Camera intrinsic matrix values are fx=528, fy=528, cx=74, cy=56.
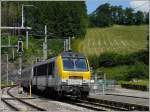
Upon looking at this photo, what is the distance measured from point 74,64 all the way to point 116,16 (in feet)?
386

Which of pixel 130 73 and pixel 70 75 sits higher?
pixel 70 75

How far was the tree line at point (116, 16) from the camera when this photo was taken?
415ft

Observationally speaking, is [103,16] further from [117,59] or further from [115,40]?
[117,59]

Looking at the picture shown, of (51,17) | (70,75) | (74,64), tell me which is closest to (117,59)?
(51,17)

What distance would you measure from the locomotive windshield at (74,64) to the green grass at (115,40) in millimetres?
62026

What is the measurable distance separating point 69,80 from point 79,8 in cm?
2562

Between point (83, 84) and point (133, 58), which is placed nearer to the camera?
point (83, 84)

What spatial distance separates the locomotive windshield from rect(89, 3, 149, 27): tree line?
87889 mm

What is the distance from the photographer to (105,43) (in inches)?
4316

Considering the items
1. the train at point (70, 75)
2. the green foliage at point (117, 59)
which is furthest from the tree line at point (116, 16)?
the train at point (70, 75)

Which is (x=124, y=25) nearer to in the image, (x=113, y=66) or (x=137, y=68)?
(x=113, y=66)

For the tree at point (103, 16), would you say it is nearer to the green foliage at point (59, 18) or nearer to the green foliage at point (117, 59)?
the green foliage at point (117, 59)

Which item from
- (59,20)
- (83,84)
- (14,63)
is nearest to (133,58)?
(14,63)

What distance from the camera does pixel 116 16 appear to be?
486 ft
